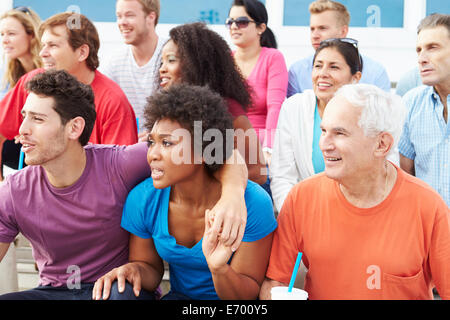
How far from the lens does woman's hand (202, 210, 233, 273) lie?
4.41 ft

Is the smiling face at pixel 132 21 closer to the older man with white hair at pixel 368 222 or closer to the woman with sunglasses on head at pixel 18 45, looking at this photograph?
the woman with sunglasses on head at pixel 18 45

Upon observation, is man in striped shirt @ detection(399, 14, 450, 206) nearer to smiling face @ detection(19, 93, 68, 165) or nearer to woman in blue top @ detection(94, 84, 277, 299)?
woman in blue top @ detection(94, 84, 277, 299)

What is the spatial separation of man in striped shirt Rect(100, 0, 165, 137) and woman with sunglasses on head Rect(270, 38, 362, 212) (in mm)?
889

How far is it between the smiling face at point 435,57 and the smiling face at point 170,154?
128 centimetres

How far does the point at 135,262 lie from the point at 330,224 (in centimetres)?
64

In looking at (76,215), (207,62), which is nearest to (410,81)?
(207,62)

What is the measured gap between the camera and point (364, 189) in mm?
1523

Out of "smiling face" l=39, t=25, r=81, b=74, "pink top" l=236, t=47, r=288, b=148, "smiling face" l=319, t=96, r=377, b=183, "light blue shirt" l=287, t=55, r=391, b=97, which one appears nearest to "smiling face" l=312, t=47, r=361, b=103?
"pink top" l=236, t=47, r=288, b=148

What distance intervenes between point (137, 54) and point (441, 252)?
2043 millimetres

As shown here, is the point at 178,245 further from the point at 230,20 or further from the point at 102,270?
the point at 230,20

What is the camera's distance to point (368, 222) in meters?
1.50

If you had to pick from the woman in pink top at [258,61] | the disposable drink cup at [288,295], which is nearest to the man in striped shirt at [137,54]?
the woman in pink top at [258,61]

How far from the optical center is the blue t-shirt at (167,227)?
1565 millimetres
